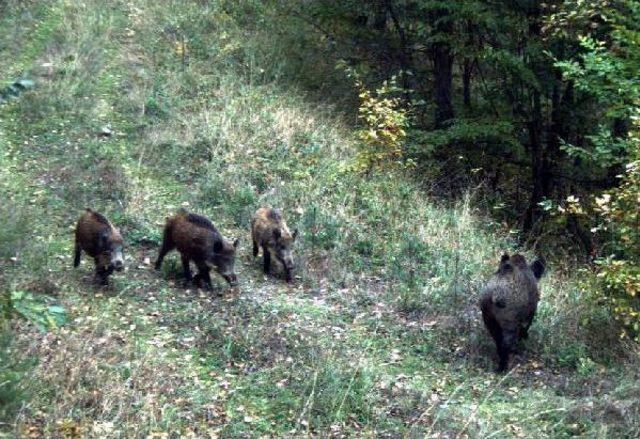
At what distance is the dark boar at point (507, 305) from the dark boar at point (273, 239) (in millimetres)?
3251

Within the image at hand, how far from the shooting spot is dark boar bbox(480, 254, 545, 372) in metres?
9.66

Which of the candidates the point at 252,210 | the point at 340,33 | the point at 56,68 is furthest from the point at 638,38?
the point at 56,68

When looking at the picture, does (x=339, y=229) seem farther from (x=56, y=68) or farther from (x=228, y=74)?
(x=56, y=68)

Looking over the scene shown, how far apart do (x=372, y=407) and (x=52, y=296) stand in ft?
13.4

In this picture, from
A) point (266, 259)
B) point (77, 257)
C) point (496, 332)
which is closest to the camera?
point (496, 332)

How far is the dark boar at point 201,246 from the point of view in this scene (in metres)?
10.9

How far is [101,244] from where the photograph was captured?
10.3 m

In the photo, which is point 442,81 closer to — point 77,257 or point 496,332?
point 496,332

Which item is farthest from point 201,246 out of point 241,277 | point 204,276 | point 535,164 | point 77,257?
point 535,164

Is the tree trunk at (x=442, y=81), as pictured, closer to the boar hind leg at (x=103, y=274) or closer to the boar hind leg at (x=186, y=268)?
the boar hind leg at (x=186, y=268)

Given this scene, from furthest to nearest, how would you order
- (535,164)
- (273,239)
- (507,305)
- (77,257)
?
(535,164) < (273,239) < (77,257) < (507,305)

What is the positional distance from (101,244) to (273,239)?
2.68 meters

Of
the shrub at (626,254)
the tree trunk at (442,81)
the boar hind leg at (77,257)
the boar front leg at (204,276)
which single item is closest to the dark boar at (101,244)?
the boar hind leg at (77,257)

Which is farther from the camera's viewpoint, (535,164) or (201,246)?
(535,164)
